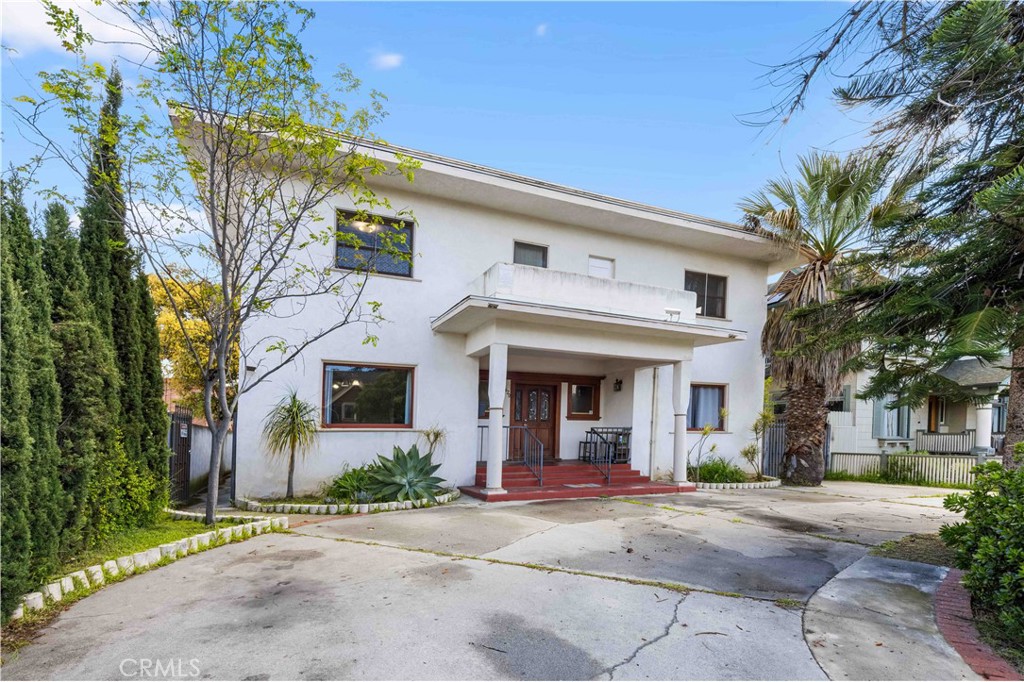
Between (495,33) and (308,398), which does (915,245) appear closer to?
(495,33)

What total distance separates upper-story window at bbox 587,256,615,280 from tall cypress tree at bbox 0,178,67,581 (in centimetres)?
1027

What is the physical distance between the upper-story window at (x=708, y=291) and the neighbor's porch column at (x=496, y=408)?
263 inches

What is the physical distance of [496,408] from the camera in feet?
32.0

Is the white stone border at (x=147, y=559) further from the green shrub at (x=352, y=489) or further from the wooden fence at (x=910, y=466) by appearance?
the wooden fence at (x=910, y=466)

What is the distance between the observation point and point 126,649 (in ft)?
11.5

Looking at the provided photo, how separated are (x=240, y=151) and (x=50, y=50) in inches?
79.1

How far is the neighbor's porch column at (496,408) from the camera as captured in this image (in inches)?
380

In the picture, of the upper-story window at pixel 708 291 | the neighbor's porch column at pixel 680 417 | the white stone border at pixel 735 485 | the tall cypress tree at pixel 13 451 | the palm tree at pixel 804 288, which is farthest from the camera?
the upper-story window at pixel 708 291

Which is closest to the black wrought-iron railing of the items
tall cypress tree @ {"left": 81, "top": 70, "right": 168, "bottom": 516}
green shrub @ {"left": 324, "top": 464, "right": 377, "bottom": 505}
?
green shrub @ {"left": 324, "top": 464, "right": 377, "bottom": 505}

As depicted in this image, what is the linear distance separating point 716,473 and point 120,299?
12.4 m

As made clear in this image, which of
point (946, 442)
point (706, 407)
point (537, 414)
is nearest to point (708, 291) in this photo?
point (706, 407)

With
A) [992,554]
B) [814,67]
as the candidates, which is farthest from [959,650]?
[814,67]

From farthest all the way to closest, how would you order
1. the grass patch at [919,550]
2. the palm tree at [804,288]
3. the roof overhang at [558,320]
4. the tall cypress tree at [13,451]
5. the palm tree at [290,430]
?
1. the palm tree at [804,288]
2. the palm tree at [290,430]
3. the roof overhang at [558,320]
4. the grass patch at [919,550]
5. the tall cypress tree at [13,451]

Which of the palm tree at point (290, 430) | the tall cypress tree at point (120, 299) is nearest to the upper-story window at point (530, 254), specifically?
the palm tree at point (290, 430)
